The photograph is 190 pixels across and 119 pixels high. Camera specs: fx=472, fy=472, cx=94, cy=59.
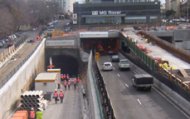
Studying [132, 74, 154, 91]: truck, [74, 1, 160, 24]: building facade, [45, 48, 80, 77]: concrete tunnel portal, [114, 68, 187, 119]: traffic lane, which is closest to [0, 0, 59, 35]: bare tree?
[74, 1, 160, 24]: building facade

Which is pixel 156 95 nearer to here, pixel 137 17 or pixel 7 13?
pixel 7 13

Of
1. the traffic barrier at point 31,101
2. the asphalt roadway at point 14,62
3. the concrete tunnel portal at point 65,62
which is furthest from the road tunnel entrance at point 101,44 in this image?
the traffic barrier at point 31,101

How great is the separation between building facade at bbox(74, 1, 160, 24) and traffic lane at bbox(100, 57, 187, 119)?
3640 inches

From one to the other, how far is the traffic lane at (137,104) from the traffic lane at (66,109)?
3232mm

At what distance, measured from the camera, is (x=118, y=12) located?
454 ft

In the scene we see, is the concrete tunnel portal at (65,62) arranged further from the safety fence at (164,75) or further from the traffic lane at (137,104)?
the traffic lane at (137,104)

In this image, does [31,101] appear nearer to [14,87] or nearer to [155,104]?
[14,87]

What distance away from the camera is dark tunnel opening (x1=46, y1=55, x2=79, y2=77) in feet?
260

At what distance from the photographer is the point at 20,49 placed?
75.9 meters

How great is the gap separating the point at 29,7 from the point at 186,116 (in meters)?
150

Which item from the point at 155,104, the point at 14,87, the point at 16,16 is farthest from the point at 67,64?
the point at 155,104

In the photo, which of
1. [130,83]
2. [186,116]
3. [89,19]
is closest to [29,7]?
[89,19]

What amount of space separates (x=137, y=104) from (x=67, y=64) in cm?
4891

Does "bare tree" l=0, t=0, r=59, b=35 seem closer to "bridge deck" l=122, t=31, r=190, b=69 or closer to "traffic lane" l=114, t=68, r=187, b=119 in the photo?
"bridge deck" l=122, t=31, r=190, b=69
